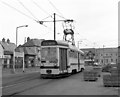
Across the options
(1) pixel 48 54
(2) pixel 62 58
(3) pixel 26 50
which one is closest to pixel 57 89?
(1) pixel 48 54

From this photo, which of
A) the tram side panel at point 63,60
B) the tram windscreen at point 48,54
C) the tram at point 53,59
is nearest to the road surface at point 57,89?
the tram at point 53,59

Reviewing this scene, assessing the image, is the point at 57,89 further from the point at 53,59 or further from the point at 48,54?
the point at 48,54

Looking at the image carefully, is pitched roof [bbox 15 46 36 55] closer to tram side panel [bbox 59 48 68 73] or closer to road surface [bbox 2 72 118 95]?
tram side panel [bbox 59 48 68 73]

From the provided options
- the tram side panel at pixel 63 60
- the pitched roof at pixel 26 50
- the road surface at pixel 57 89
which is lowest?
the road surface at pixel 57 89

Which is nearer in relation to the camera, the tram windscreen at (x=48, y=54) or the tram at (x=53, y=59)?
the tram at (x=53, y=59)

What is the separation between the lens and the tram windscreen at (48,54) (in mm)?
24038

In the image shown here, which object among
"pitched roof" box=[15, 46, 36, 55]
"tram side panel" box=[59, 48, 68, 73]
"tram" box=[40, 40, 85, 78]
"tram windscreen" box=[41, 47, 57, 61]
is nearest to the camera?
"tram" box=[40, 40, 85, 78]

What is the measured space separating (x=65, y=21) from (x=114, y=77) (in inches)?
798

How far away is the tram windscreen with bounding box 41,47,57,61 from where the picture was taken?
2404 cm

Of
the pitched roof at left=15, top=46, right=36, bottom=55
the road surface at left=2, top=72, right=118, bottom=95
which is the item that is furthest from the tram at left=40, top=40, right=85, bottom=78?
the pitched roof at left=15, top=46, right=36, bottom=55

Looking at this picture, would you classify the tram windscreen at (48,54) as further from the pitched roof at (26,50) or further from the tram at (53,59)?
the pitched roof at (26,50)

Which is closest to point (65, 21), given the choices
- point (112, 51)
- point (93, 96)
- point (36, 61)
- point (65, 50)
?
point (65, 50)

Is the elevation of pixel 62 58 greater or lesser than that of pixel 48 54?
lesser

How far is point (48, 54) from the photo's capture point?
24.2 m
